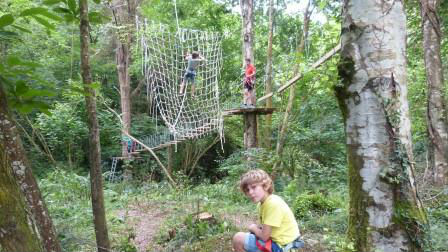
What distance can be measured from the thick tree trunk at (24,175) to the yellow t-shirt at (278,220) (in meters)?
1.24

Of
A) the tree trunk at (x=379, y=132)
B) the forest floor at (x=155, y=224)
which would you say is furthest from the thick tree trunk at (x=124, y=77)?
the tree trunk at (x=379, y=132)

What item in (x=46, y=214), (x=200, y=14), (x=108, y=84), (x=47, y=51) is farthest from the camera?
(x=108, y=84)

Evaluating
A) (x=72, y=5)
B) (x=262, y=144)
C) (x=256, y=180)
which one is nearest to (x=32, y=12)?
(x=72, y=5)

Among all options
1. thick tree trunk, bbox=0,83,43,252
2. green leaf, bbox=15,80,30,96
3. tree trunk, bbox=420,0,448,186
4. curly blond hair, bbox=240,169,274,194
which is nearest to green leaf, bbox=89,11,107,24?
green leaf, bbox=15,80,30,96

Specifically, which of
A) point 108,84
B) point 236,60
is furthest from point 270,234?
point 108,84

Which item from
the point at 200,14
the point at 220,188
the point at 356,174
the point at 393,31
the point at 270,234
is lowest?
the point at 220,188

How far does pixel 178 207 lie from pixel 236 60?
8.51 meters

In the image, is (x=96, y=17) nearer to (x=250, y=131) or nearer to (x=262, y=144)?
(x=250, y=131)

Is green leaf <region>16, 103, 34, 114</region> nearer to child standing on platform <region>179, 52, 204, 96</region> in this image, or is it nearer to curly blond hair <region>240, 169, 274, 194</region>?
curly blond hair <region>240, 169, 274, 194</region>

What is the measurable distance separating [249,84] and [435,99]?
3.13m

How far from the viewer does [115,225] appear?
15.0 ft

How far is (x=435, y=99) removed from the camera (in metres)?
4.75

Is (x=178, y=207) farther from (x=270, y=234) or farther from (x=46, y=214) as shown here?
(x=46, y=214)

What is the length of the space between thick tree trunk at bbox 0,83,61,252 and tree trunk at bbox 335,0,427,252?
1463mm
